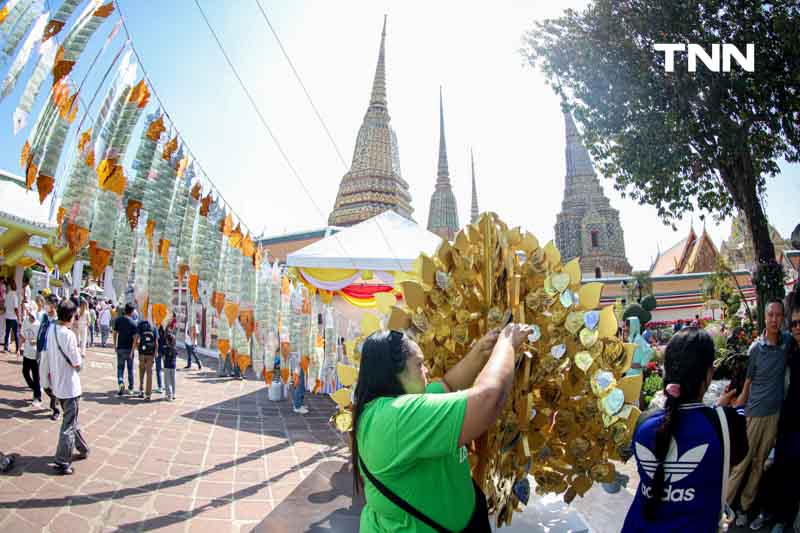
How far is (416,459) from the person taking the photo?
1120 millimetres

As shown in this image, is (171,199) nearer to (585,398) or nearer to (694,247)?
(585,398)

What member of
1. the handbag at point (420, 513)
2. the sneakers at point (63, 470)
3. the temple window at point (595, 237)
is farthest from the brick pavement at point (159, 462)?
the temple window at point (595, 237)

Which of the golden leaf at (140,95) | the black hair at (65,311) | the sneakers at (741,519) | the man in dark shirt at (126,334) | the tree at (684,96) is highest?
the tree at (684,96)

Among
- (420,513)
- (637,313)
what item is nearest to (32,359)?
(420,513)

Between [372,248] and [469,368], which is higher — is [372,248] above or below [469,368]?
above

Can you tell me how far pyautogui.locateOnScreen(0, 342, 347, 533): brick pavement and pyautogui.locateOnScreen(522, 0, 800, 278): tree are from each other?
296 inches

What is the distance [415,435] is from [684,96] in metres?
8.90

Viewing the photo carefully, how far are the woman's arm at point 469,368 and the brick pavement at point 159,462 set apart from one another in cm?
281

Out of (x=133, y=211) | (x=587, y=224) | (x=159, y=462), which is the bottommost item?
(x=159, y=462)

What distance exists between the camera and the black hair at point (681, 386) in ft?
5.00

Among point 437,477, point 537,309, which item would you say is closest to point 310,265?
point 537,309

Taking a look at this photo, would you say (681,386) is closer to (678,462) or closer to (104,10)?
(678,462)

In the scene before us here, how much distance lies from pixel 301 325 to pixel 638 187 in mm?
7488

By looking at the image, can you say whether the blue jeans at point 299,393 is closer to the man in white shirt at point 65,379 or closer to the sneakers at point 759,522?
the man in white shirt at point 65,379
